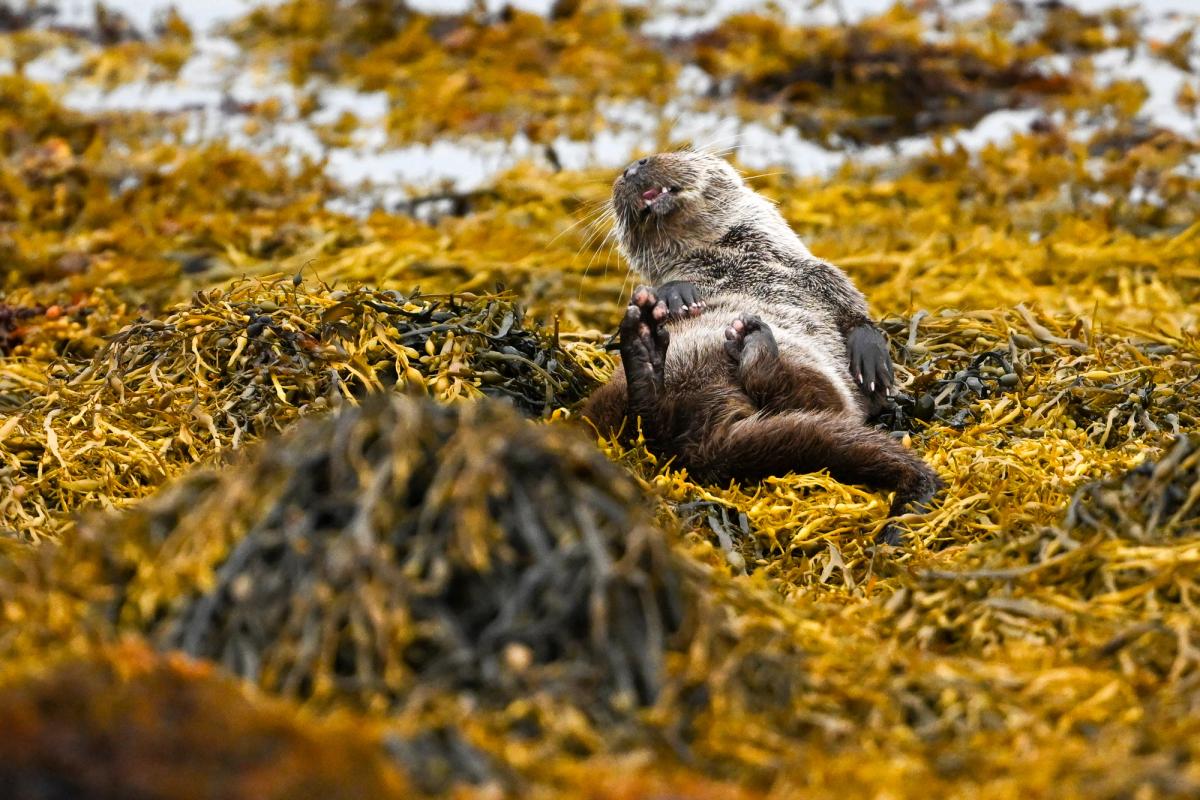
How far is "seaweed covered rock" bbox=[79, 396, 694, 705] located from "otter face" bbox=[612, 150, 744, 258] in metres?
3.11

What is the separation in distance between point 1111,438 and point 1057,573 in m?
1.56

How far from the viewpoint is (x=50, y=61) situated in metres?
10.9

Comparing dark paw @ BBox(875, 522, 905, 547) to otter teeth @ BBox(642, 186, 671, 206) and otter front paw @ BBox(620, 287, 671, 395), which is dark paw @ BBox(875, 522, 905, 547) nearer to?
otter front paw @ BBox(620, 287, 671, 395)

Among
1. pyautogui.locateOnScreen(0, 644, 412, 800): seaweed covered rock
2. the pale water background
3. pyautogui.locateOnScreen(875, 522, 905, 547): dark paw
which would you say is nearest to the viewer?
pyautogui.locateOnScreen(0, 644, 412, 800): seaweed covered rock

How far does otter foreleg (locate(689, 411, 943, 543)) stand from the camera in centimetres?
444

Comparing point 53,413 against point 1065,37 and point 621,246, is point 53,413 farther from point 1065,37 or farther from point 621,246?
point 1065,37

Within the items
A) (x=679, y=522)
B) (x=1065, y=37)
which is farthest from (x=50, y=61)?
(x=679, y=522)

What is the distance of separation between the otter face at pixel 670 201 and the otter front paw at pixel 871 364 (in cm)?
93

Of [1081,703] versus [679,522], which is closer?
[1081,703]

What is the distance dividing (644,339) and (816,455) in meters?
0.65

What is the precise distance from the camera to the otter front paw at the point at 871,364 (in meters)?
5.08

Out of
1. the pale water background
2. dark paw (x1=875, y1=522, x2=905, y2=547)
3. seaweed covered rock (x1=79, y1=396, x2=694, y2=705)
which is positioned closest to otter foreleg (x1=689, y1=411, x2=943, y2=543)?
dark paw (x1=875, y1=522, x2=905, y2=547)

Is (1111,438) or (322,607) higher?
(322,607)

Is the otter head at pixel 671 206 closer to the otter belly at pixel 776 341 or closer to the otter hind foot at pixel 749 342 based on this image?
the otter belly at pixel 776 341
